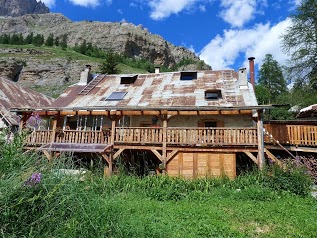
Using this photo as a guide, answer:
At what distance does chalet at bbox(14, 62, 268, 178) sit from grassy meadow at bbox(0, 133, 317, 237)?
7.06ft

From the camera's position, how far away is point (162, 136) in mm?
15227

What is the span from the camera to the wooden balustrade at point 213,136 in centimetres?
1423

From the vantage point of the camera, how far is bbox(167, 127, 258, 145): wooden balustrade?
560 inches

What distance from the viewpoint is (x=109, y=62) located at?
50.9m

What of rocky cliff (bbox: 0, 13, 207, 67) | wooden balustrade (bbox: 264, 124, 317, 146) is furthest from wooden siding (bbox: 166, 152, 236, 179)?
rocky cliff (bbox: 0, 13, 207, 67)

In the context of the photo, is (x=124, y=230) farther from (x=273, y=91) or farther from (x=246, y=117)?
(x=273, y=91)

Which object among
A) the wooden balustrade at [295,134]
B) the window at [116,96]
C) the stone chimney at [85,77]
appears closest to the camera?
the wooden balustrade at [295,134]

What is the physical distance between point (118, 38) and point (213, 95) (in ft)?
378

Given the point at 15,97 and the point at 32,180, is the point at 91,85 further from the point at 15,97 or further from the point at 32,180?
the point at 32,180

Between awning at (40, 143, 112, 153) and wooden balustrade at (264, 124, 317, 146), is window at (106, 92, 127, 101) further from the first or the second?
wooden balustrade at (264, 124, 317, 146)

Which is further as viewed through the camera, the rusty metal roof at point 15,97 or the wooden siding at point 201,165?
the rusty metal roof at point 15,97

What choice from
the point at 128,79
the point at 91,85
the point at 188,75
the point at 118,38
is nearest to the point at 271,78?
the point at 188,75

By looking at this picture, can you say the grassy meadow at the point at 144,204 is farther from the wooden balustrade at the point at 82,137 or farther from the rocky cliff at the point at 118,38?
the rocky cliff at the point at 118,38

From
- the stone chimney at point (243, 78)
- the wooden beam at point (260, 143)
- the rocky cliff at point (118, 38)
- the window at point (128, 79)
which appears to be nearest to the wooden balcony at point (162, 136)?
the wooden beam at point (260, 143)
